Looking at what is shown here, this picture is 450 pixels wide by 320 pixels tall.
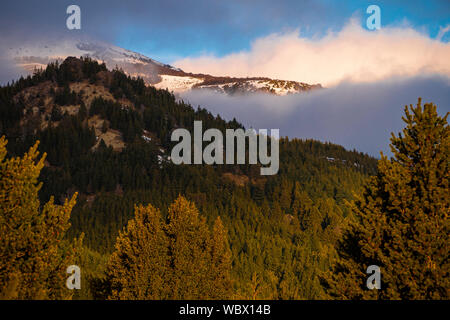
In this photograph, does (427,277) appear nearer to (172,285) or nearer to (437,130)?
(437,130)

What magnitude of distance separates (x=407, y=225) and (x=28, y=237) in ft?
53.8

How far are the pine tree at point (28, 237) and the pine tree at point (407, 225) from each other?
42.0 ft

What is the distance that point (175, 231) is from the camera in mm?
36531

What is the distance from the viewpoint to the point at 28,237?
17.5 m

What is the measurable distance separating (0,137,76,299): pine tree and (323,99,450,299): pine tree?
12789 mm

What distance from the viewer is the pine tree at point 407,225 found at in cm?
1761

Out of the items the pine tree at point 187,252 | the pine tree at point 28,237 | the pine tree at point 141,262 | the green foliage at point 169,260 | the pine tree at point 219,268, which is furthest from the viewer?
the pine tree at point 219,268

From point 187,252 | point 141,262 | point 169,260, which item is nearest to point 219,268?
point 187,252

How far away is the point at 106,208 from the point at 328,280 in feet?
487
